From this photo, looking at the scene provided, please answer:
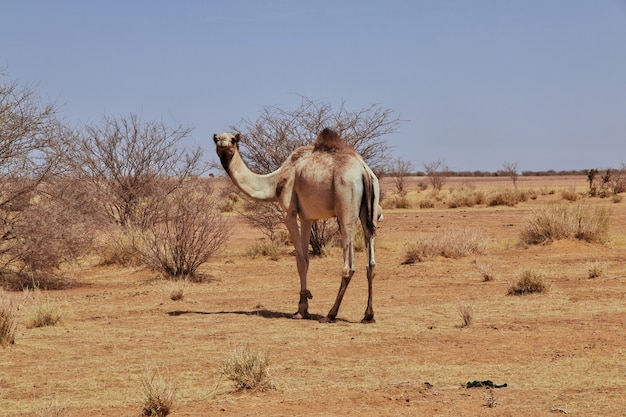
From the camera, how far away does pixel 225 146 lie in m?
13.6

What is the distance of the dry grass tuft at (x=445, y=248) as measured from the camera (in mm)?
20766

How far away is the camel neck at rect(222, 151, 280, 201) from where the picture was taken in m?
13.8

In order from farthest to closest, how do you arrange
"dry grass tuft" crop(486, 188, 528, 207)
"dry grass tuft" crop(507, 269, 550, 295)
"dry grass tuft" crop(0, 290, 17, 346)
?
"dry grass tuft" crop(486, 188, 528, 207), "dry grass tuft" crop(507, 269, 550, 295), "dry grass tuft" crop(0, 290, 17, 346)

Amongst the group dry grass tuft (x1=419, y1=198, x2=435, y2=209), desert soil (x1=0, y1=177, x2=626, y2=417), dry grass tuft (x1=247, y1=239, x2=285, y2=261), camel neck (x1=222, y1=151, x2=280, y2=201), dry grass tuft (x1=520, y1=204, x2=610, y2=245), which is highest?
camel neck (x1=222, y1=151, x2=280, y2=201)

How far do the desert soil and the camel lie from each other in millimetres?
891

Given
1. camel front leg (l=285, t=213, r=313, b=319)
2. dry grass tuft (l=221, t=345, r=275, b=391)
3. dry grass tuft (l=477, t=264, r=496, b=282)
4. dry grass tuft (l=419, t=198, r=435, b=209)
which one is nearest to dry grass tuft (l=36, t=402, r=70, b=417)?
dry grass tuft (l=221, t=345, r=275, b=391)

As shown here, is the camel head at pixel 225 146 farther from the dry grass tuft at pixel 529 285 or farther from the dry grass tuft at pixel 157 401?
the dry grass tuft at pixel 157 401

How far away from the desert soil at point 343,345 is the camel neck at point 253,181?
1.80 m

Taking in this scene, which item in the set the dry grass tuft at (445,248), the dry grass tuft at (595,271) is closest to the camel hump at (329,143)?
the dry grass tuft at (595,271)

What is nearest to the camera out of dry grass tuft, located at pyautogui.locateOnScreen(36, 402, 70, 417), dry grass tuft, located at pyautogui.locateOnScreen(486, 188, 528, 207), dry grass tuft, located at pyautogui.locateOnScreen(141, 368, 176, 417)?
dry grass tuft, located at pyautogui.locateOnScreen(36, 402, 70, 417)

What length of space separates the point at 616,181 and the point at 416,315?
145ft

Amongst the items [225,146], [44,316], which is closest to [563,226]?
[225,146]

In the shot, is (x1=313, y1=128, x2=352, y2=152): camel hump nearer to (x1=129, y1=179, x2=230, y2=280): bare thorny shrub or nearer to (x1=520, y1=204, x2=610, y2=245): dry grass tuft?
(x1=129, y1=179, x2=230, y2=280): bare thorny shrub

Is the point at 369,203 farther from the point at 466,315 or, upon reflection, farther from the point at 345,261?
the point at 466,315
